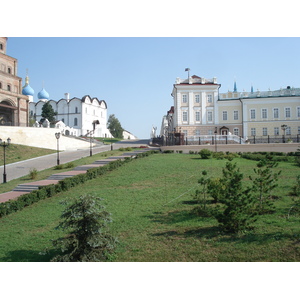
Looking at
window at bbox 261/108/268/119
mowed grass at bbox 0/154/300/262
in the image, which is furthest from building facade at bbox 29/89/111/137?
mowed grass at bbox 0/154/300/262

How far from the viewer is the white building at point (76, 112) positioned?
2334 inches

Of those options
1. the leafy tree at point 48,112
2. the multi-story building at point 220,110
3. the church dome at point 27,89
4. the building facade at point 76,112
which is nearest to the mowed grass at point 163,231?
the multi-story building at point 220,110

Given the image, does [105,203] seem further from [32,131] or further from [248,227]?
[32,131]

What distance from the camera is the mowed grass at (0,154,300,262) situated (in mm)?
6031

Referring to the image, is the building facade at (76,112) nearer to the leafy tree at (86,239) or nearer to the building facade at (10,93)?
the building facade at (10,93)

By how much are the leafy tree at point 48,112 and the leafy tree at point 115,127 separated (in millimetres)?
16204

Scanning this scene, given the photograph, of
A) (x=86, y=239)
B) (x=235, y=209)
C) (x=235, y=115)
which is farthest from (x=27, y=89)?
(x=235, y=209)

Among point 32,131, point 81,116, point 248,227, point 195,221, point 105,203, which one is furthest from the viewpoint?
point 81,116

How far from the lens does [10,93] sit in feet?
124

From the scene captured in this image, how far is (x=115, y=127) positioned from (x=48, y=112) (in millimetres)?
17780

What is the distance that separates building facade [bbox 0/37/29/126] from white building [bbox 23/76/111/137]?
55.6 ft

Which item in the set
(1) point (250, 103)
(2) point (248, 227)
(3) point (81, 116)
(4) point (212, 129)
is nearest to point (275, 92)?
(1) point (250, 103)

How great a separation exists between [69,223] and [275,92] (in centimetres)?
4028

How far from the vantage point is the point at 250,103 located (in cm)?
4059
